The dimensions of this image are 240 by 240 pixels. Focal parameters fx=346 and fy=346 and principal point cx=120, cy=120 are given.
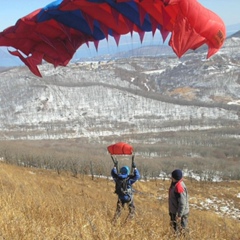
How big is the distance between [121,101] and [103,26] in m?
94.0

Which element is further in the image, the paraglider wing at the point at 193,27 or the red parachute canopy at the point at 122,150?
the red parachute canopy at the point at 122,150

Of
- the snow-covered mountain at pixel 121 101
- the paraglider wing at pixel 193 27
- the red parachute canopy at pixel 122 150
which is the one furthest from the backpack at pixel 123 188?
the snow-covered mountain at pixel 121 101

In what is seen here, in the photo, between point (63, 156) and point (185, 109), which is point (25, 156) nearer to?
point (63, 156)

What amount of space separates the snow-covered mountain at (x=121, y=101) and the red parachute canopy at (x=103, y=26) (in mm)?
67522

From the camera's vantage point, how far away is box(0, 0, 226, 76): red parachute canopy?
19.2 feet

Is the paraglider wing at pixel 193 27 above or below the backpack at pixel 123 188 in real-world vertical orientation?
above

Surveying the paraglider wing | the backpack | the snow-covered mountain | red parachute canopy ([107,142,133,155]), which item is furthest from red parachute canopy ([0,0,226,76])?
the snow-covered mountain

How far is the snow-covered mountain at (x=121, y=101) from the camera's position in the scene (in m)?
86.6

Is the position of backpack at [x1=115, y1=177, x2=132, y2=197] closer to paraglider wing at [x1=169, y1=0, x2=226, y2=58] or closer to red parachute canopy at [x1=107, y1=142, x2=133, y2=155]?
red parachute canopy at [x1=107, y1=142, x2=133, y2=155]

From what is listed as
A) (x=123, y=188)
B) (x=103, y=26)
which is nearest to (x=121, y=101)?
(x=103, y=26)

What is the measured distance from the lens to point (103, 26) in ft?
26.6

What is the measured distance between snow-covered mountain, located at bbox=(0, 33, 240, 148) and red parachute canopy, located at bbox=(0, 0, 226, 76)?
67.5 meters

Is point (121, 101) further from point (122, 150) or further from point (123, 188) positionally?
point (123, 188)

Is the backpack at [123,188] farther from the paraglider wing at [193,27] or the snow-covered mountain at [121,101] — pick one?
the snow-covered mountain at [121,101]
